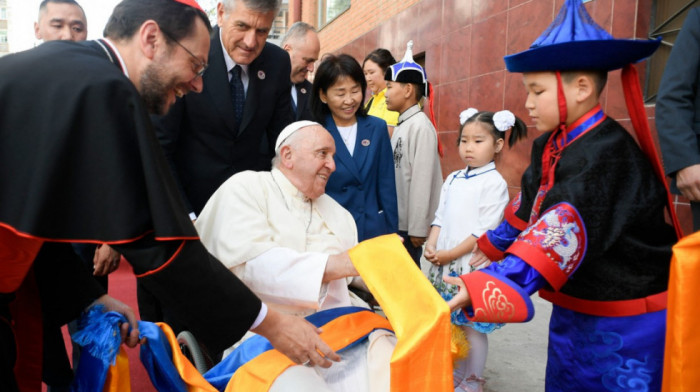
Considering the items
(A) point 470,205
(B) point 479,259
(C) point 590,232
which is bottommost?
(B) point 479,259

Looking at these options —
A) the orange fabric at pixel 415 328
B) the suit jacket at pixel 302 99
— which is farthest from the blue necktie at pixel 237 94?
the orange fabric at pixel 415 328

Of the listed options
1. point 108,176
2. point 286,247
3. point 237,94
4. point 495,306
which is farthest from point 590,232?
point 237,94

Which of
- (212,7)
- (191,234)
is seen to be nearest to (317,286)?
(191,234)

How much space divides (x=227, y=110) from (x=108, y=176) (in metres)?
1.74

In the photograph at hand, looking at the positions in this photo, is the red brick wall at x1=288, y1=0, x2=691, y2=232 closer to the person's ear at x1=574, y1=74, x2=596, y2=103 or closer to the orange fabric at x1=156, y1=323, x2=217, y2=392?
the person's ear at x1=574, y1=74, x2=596, y2=103

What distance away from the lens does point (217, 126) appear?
298cm

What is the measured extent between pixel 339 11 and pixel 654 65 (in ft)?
30.6

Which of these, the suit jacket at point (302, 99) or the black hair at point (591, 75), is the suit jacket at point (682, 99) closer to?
the black hair at point (591, 75)

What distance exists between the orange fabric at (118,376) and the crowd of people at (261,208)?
8 centimetres

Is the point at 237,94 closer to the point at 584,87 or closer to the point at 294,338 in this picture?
the point at 294,338

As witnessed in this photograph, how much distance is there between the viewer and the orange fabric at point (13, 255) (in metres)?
1.29

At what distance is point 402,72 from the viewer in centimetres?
405

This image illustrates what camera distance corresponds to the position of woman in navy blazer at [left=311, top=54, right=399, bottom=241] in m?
3.49

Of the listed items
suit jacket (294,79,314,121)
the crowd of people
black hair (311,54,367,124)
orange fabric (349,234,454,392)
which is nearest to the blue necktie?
the crowd of people
